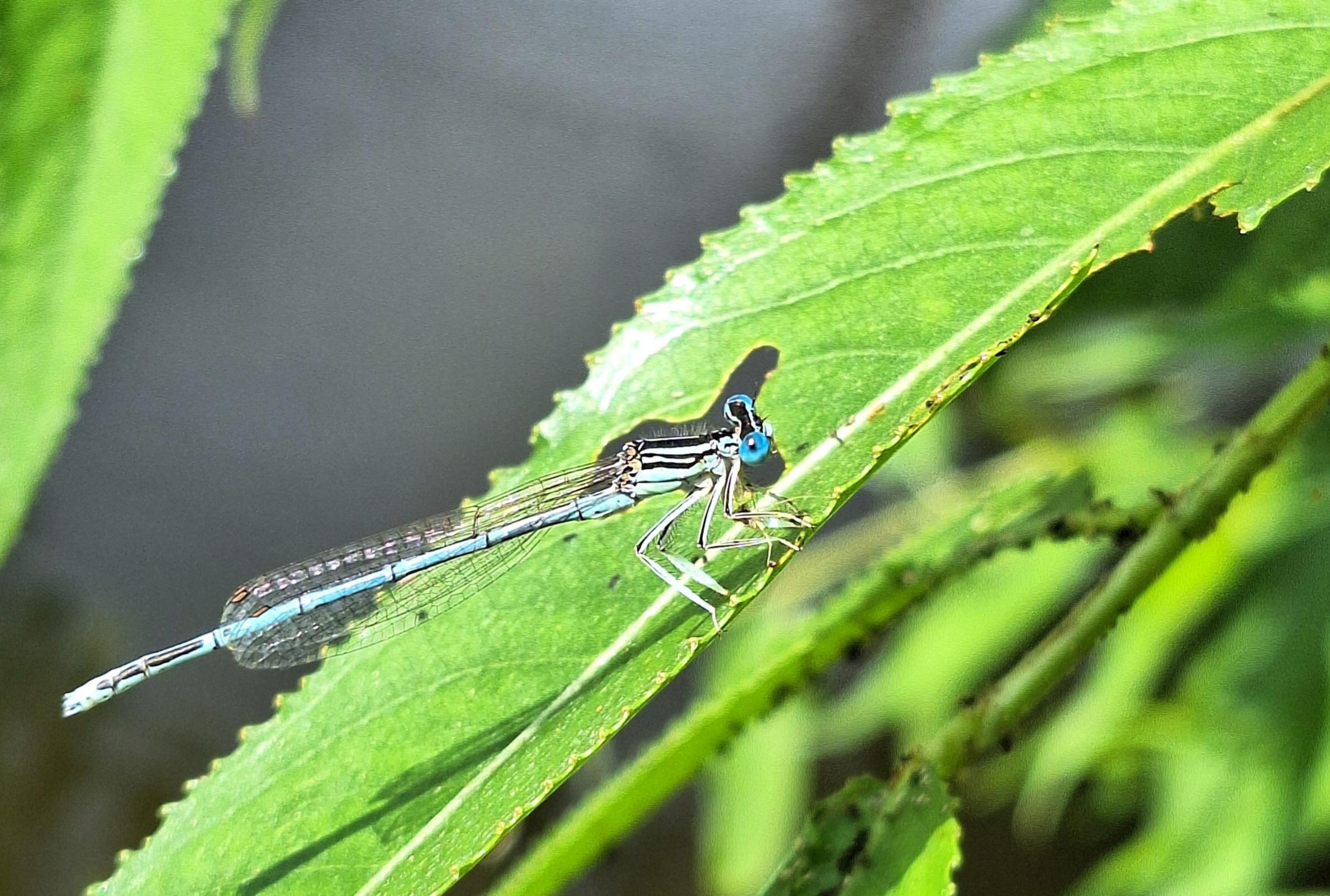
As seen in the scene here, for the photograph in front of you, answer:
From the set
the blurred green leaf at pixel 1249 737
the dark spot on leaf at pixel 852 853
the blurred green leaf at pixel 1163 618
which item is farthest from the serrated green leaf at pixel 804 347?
the blurred green leaf at pixel 1249 737

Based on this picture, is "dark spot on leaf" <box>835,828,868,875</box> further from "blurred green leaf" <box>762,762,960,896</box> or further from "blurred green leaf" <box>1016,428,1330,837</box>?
"blurred green leaf" <box>1016,428,1330,837</box>

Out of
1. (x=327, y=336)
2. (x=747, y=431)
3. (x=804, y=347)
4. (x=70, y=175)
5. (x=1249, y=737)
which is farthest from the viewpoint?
(x=327, y=336)

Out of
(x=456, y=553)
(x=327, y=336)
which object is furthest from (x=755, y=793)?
(x=327, y=336)

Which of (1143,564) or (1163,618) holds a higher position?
(1143,564)

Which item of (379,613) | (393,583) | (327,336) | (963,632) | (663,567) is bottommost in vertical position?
(963,632)

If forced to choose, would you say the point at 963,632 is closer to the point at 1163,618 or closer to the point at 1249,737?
the point at 1163,618

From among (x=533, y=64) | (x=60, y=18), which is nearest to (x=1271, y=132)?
(x=60, y=18)

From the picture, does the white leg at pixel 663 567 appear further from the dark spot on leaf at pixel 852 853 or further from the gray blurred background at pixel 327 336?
the gray blurred background at pixel 327 336
